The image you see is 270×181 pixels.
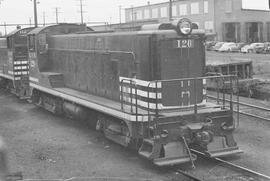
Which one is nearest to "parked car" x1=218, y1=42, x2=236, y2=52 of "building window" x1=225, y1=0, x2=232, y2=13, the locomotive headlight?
"building window" x1=225, y1=0, x2=232, y2=13

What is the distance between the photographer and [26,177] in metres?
8.04

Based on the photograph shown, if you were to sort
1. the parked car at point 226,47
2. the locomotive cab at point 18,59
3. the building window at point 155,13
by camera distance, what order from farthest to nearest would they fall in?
the building window at point 155,13, the parked car at point 226,47, the locomotive cab at point 18,59

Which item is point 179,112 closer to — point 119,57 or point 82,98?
point 119,57

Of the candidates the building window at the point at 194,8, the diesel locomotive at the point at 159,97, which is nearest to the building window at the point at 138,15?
the building window at the point at 194,8

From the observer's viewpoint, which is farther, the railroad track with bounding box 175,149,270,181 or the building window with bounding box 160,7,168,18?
the building window with bounding box 160,7,168,18

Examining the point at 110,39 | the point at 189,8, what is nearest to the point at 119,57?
the point at 110,39

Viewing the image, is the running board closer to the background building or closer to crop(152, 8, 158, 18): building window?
the background building

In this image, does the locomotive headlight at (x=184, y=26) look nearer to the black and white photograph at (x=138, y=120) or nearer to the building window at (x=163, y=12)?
the black and white photograph at (x=138, y=120)

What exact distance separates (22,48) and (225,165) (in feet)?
40.4

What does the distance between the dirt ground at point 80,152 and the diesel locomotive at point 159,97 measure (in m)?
0.35

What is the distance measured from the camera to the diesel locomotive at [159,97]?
838 centimetres

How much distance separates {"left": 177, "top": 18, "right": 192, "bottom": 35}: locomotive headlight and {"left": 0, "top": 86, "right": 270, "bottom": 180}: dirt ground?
2.77 metres

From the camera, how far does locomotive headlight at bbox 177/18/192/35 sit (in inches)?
345


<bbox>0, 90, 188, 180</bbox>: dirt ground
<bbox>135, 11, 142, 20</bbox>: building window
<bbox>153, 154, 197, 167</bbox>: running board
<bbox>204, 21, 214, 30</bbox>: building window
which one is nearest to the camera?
<bbox>153, 154, 197, 167</bbox>: running board
